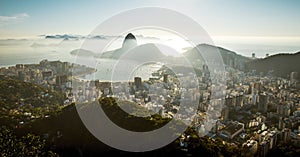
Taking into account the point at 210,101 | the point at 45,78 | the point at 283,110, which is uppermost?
the point at 45,78

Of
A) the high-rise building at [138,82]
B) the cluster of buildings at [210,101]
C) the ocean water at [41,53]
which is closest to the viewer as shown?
the cluster of buildings at [210,101]

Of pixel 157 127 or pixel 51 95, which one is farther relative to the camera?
pixel 51 95

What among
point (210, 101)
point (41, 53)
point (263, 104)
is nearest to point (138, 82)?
point (210, 101)

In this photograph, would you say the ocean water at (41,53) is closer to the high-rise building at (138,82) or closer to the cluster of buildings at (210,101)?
the cluster of buildings at (210,101)

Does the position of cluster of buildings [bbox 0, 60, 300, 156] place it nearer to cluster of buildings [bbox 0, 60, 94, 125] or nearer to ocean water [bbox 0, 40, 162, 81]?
cluster of buildings [bbox 0, 60, 94, 125]

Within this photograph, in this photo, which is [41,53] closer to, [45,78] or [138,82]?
[45,78]

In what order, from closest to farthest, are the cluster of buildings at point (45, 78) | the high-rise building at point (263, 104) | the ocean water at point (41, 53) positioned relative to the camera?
the cluster of buildings at point (45, 78)
the high-rise building at point (263, 104)
the ocean water at point (41, 53)

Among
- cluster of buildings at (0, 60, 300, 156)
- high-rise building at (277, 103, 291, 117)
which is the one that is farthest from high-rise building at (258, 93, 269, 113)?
high-rise building at (277, 103, 291, 117)

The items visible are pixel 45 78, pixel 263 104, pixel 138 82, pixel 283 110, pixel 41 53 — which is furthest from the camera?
pixel 41 53

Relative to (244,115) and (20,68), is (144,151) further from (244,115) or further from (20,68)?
(20,68)

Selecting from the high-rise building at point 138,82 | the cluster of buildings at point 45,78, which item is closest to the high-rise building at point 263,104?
the high-rise building at point 138,82

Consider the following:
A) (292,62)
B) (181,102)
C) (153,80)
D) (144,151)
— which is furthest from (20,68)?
(292,62)
